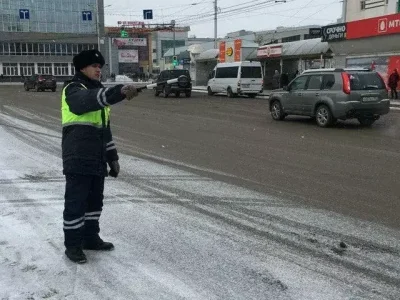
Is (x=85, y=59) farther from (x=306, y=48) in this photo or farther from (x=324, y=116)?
(x=306, y=48)

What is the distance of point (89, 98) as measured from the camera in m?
3.71

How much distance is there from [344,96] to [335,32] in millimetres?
16750

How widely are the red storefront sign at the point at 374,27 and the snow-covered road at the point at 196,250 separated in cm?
2077

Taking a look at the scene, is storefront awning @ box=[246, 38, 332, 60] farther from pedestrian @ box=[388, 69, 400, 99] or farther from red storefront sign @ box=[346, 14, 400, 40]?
pedestrian @ box=[388, 69, 400, 99]

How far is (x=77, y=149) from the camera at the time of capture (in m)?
3.96

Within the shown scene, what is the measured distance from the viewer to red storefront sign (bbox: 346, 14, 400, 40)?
78.3ft

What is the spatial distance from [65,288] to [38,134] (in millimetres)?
9365

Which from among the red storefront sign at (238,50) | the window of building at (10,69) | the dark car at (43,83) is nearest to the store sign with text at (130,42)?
the window of building at (10,69)

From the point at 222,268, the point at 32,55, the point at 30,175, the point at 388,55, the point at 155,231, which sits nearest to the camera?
the point at 222,268

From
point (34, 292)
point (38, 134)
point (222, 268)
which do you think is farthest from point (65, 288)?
point (38, 134)

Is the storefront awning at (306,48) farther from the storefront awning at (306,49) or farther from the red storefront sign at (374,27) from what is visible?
the red storefront sign at (374,27)

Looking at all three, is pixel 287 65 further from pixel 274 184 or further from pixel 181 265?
pixel 181 265

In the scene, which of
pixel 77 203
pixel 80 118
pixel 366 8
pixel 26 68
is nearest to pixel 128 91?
pixel 80 118

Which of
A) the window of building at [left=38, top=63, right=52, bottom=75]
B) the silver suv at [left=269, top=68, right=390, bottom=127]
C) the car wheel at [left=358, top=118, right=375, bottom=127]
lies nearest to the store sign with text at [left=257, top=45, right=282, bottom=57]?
the silver suv at [left=269, top=68, right=390, bottom=127]
